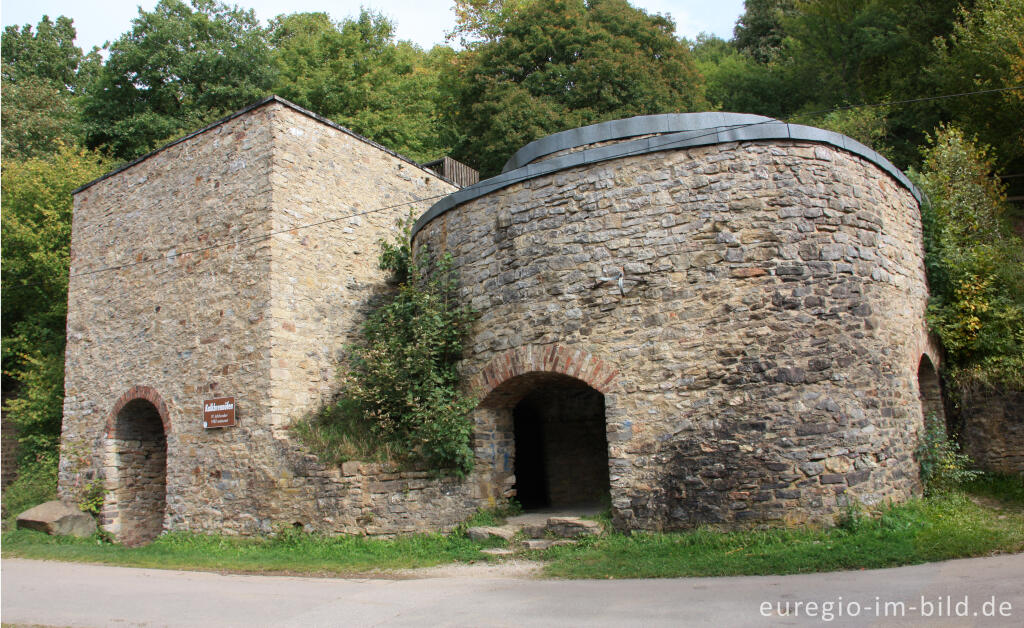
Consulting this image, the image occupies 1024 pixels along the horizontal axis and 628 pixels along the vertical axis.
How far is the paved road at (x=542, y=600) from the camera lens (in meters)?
4.87

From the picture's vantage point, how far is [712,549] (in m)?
6.96

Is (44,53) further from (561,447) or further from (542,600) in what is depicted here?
(542,600)

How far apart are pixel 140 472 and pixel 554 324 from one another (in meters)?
8.81

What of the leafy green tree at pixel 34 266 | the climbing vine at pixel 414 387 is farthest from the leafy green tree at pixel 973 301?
the leafy green tree at pixel 34 266

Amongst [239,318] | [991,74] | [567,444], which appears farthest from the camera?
[991,74]

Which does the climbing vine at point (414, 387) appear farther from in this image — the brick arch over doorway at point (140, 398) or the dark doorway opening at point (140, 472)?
the dark doorway opening at point (140, 472)

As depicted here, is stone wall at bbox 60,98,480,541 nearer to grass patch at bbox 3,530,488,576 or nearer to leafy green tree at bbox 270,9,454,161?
grass patch at bbox 3,530,488,576

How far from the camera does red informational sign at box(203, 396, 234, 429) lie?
10.6m

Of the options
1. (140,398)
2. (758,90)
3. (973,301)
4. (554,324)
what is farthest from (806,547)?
(758,90)

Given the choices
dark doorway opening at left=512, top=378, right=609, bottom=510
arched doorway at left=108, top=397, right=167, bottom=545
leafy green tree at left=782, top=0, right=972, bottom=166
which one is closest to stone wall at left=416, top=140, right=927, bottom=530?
dark doorway opening at left=512, top=378, right=609, bottom=510

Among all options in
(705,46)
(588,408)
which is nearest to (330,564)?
(588,408)

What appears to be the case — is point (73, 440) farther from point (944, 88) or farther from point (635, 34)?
point (944, 88)

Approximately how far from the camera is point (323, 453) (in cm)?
971

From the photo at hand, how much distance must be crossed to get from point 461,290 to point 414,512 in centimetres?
296
